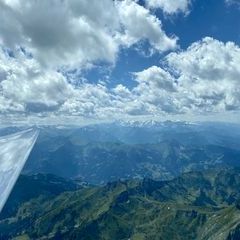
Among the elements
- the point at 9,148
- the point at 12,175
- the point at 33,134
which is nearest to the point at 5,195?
the point at 12,175

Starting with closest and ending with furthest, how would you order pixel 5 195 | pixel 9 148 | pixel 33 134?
pixel 5 195 < pixel 9 148 < pixel 33 134

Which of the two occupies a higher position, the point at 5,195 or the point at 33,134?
the point at 33,134

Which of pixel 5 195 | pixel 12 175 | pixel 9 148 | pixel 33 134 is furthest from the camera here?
pixel 33 134

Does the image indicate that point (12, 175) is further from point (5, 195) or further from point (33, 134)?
point (33, 134)

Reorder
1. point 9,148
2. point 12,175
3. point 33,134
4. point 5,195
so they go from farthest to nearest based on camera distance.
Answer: point 33,134 → point 9,148 → point 12,175 → point 5,195

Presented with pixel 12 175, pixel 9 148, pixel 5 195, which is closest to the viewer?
pixel 5 195

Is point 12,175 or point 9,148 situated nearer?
point 12,175
